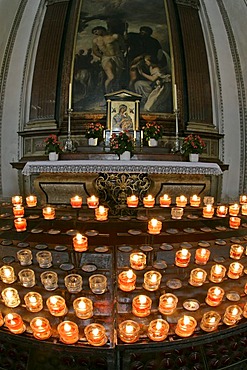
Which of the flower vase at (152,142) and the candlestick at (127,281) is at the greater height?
the flower vase at (152,142)

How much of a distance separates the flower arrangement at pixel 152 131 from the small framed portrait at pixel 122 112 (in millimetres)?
272

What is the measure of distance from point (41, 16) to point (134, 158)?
4598 millimetres

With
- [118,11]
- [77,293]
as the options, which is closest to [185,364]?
[77,293]

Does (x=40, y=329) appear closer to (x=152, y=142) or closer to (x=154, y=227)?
(x=154, y=227)

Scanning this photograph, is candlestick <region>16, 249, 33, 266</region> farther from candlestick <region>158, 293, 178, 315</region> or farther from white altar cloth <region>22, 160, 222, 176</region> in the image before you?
white altar cloth <region>22, 160, 222, 176</region>

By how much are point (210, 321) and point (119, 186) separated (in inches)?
173

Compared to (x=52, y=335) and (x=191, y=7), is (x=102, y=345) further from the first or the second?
(x=191, y=7)

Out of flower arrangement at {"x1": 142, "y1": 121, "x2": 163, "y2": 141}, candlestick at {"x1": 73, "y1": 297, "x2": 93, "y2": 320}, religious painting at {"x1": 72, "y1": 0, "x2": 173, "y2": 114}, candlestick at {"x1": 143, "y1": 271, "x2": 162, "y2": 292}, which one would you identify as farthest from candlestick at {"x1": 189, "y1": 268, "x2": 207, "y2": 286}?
religious painting at {"x1": 72, "y1": 0, "x2": 173, "y2": 114}

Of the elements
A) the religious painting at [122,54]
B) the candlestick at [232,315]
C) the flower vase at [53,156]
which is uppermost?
the religious painting at [122,54]

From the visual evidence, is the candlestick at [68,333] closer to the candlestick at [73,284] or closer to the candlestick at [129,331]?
the candlestick at [129,331]

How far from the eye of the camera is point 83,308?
1662 millimetres

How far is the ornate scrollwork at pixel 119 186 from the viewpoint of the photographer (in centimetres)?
591

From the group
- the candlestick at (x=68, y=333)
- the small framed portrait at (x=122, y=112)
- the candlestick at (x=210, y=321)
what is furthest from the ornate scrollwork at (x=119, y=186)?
the candlestick at (x=68, y=333)

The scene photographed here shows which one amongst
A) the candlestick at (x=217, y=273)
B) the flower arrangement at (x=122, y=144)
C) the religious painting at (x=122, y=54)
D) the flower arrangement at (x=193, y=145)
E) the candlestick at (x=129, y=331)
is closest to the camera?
the candlestick at (x=129, y=331)
